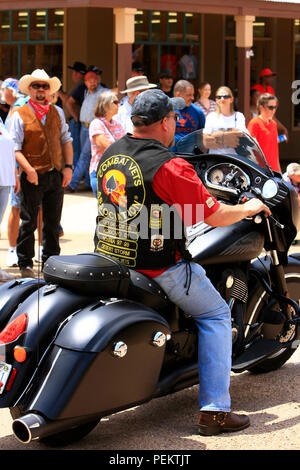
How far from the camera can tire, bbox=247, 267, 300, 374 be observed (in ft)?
16.4

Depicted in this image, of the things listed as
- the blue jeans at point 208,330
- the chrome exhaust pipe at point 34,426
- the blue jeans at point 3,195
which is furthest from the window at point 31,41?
the chrome exhaust pipe at point 34,426

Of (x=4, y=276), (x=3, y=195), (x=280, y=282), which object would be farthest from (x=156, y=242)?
(x=3, y=195)

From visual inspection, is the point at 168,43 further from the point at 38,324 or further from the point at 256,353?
the point at 38,324

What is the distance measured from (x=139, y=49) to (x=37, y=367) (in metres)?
13.4

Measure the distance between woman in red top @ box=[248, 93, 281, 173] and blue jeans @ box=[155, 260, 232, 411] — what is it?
6.06 meters

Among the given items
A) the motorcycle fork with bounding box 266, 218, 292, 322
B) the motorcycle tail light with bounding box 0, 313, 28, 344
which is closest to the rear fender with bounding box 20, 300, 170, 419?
the motorcycle tail light with bounding box 0, 313, 28, 344

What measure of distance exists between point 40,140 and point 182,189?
152 inches

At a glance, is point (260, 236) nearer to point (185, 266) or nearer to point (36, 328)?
point (185, 266)

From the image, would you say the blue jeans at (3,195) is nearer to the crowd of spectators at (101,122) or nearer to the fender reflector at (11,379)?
the crowd of spectators at (101,122)

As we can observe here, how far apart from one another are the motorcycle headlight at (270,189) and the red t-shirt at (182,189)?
2.06 ft

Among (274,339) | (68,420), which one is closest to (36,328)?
(68,420)

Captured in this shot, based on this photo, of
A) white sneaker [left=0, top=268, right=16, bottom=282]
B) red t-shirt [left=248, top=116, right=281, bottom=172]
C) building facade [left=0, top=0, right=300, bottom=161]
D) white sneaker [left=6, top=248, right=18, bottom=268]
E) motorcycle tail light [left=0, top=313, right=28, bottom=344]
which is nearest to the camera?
motorcycle tail light [left=0, top=313, right=28, bottom=344]

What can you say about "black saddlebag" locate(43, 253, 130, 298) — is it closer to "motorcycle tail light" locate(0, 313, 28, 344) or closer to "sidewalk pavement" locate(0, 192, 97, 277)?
"motorcycle tail light" locate(0, 313, 28, 344)

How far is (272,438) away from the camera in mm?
4289
